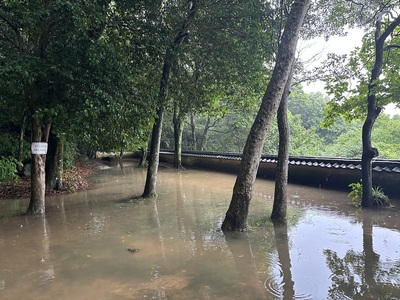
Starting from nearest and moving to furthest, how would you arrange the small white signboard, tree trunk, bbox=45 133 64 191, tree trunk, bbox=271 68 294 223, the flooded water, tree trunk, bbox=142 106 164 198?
1. the flooded water
2. tree trunk, bbox=271 68 294 223
3. the small white signboard
4. tree trunk, bbox=142 106 164 198
5. tree trunk, bbox=45 133 64 191

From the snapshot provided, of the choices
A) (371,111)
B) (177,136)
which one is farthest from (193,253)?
(177,136)

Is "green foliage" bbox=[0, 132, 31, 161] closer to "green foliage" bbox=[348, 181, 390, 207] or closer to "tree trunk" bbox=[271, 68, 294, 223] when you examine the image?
"tree trunk" bbox=[271, 68, 294, 223]

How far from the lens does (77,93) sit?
588 centimetres

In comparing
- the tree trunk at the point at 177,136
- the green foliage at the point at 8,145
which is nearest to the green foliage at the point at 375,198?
the tree trunk at the point at 177,136

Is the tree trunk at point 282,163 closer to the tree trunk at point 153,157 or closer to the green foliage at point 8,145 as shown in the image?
the tree trunk at point 153,157

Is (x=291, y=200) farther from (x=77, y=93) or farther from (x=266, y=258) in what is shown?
(x=77, y=93)

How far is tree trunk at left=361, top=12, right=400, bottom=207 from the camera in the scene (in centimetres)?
691

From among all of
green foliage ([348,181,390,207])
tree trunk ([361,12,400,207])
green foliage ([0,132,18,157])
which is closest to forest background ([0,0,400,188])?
green foliage ([0,132,18,157])

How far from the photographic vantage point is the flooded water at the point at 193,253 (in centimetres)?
354

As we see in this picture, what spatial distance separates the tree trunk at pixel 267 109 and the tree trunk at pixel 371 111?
7.88 feet

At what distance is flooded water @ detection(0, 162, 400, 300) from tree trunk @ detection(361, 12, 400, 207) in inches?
23.2

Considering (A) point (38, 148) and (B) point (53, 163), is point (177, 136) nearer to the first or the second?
(B) point (53, 163)

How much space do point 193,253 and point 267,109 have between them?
9.00ft

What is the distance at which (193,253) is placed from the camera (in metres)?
4.68
